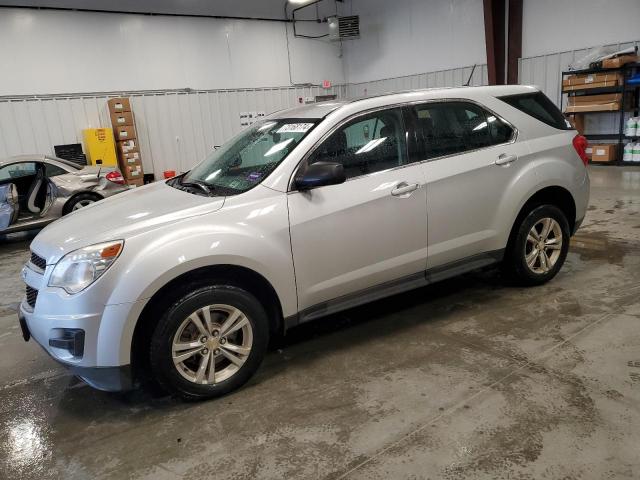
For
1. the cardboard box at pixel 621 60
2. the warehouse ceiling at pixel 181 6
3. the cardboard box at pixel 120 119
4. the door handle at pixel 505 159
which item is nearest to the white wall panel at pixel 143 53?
the warehouse ceiling at pixel 181 6

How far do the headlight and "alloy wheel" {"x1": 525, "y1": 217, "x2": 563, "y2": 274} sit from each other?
9.57 feet

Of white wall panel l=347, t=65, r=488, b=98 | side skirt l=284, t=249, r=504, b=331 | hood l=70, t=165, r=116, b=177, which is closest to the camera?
side skirt l=284, t=249, r=504, b=331

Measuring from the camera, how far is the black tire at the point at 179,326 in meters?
2.46

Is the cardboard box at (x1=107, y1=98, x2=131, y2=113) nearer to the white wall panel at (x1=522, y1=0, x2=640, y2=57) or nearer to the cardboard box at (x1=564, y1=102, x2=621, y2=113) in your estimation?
the white wall panel at (x1=522, y1=0, x2=640, y2=57)

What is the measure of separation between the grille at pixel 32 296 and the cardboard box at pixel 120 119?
9650mm

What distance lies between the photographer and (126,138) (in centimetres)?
1152

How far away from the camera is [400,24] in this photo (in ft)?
48.3

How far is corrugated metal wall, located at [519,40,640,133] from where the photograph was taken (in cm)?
1068

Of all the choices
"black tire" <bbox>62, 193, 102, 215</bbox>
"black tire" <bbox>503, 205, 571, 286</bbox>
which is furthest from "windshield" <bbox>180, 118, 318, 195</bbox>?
"black tire" <bbox>62, 193, 102, 215</bbox>

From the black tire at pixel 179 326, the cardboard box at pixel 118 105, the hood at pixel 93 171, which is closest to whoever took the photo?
the black tire at pixel 179 326

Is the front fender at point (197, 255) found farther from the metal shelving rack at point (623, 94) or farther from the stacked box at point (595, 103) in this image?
the metal shelving rack at point (623, 94)

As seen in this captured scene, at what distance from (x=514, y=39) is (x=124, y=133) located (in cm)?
955

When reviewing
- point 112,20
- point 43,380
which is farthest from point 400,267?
point 112,20

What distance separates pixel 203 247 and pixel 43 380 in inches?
63.7
